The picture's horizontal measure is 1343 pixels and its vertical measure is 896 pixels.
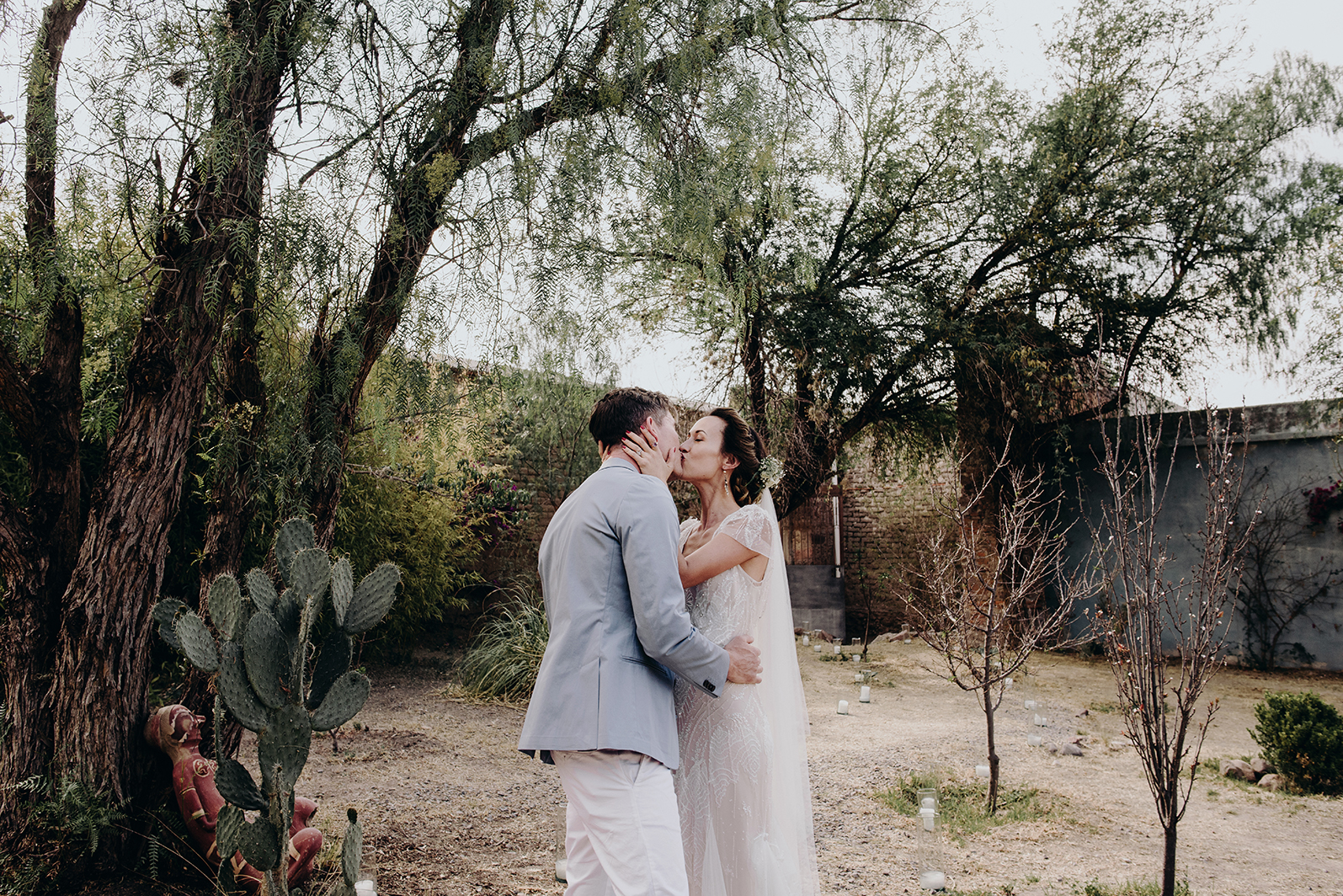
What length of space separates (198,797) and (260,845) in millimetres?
685

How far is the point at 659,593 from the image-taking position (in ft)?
6.08

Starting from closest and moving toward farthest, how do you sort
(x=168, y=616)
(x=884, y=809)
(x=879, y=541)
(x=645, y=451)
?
(x=645, y=451) < (x=168, y=616) < (x=884, y=809) < (x=879, y=541)

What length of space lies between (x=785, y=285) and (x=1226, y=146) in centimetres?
510

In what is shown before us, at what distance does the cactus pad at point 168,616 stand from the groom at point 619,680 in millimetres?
1508

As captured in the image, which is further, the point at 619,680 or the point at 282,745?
the point at 282,745

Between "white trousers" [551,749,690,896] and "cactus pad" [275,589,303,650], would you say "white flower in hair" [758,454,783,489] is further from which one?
"cactus pad" [275,589,303,650]

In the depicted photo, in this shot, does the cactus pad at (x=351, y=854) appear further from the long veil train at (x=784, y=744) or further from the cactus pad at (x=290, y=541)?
the long veil train at (x=784, y=744)

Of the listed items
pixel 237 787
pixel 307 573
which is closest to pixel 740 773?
pixel 307 573

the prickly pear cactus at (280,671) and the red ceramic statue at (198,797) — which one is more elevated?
the prickly pear cactus at (280,671)

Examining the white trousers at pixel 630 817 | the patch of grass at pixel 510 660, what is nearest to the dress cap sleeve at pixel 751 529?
the white trousers at pixel 630 817

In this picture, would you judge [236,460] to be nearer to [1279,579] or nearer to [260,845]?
[260,845]

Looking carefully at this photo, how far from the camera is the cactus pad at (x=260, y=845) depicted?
241 cm

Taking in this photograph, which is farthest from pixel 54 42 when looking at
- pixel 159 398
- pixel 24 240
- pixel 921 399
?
pixel 921 399

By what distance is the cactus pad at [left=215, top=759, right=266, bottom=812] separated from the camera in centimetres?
251
